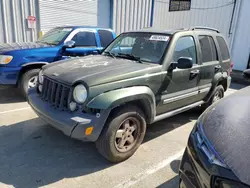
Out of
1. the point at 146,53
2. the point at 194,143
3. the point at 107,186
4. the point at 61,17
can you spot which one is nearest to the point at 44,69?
the point at 146,53

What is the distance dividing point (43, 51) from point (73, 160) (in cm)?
316

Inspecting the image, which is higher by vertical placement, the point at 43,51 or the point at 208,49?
the point at 208,49

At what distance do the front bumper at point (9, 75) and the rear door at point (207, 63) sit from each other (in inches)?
156

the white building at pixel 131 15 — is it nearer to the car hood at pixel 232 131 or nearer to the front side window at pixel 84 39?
the front side window at pixel 84 39

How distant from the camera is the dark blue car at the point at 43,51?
486 centimetres

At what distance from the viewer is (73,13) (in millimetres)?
9961

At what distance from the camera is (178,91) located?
3686mm

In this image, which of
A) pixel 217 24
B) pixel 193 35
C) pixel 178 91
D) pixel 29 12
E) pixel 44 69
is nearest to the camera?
pixel 44 69

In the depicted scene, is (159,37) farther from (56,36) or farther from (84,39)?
(56,36)

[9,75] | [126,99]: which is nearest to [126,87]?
[126,99]

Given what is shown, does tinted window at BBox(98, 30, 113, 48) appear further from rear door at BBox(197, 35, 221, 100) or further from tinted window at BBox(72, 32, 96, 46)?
rear door at BBox(197, 35, 221, 100)

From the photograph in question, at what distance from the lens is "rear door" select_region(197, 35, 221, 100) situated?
4129 mm

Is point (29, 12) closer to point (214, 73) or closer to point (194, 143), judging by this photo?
point (214, 73)

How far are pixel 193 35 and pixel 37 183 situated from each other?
11.3ft
